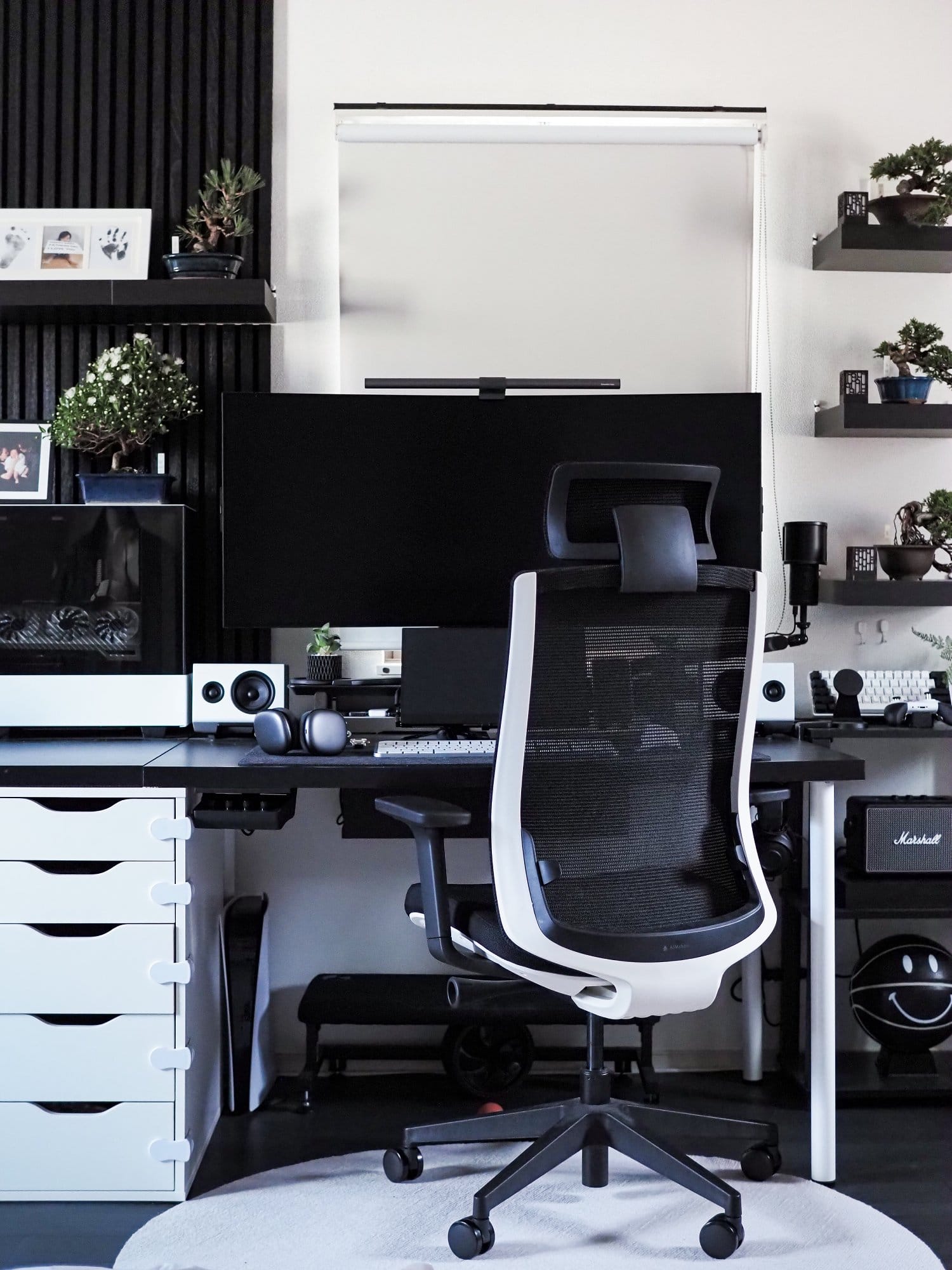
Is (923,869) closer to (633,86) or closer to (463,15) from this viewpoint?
(633,86)

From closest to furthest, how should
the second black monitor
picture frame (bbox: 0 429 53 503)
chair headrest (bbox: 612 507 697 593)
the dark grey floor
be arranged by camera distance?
chair headrest (bbox: 612 507 697 593)
the dark grey floor
the second black monitor
picture frame (bbox: 0 429 53 503)

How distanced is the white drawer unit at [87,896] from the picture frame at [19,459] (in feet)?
3.69

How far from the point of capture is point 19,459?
3.01 meters

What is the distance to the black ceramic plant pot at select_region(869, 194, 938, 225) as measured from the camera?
2873mm

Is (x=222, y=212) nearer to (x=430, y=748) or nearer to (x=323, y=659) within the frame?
(x=323, y=659)

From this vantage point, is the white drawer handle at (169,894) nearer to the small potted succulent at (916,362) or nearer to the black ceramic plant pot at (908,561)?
the black ceramic plant pot at (908,561)

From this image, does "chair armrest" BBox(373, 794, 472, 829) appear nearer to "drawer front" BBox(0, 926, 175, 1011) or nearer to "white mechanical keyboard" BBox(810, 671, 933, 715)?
"drawer front" BBox(0, 926, 175, 1011)

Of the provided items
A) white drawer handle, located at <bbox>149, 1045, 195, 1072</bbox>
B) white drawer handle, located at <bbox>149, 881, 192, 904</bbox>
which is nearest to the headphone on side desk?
white drawer handle, located at <bbox>149, 881, 192, 904</bbox>

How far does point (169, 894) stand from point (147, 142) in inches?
78.6

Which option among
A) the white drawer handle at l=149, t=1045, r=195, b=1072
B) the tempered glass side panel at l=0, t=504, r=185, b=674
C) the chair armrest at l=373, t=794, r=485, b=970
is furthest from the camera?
the tempered glass side panel at l=0, t=504, r=185, b=674

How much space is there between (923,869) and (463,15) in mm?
2449

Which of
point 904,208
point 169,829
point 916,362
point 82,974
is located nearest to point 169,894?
point 169,829

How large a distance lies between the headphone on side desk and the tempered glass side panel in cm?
44

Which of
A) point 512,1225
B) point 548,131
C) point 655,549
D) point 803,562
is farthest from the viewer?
point 548,131
